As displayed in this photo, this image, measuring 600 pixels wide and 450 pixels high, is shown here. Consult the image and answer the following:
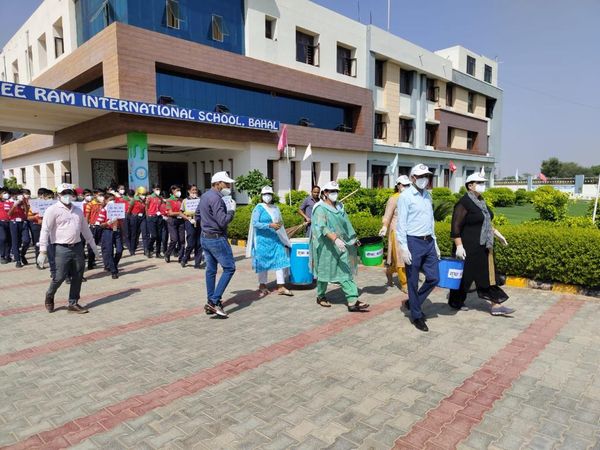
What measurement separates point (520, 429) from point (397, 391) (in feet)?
2.97

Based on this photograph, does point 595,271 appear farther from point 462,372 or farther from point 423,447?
point 423,447

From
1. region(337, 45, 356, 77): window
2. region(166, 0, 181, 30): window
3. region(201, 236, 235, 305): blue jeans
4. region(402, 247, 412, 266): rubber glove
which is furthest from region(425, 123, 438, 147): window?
region(201, 236, 235, 305): blue jeans

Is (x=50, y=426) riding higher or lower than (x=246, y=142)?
lower

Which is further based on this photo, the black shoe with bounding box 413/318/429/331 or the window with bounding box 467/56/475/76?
the window with bounding box 467/56/475/76

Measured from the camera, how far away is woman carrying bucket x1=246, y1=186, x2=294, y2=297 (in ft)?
20.6

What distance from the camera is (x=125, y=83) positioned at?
50.3 ft

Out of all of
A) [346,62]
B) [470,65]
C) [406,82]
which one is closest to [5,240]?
[346,62]

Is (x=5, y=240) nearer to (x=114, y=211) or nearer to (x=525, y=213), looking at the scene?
(x=114, y=211)

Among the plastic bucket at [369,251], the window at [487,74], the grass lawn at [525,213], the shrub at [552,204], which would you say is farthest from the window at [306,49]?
the window at [487,74]

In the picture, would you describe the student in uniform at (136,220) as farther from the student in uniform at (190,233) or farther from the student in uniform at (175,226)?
the student in uniform at (190,233)

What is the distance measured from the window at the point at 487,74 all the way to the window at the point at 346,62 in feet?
64.2

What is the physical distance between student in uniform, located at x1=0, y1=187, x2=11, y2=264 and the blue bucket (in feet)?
31.3

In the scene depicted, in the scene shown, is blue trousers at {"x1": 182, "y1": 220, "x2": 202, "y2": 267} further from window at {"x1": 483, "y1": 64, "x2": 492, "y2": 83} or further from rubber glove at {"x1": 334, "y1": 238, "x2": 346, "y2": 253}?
window at {"x1": 483, "y1": 64, "x2": 492, "y2": 83}

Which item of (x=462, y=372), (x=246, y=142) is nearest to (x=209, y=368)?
(x=462, y=372)
